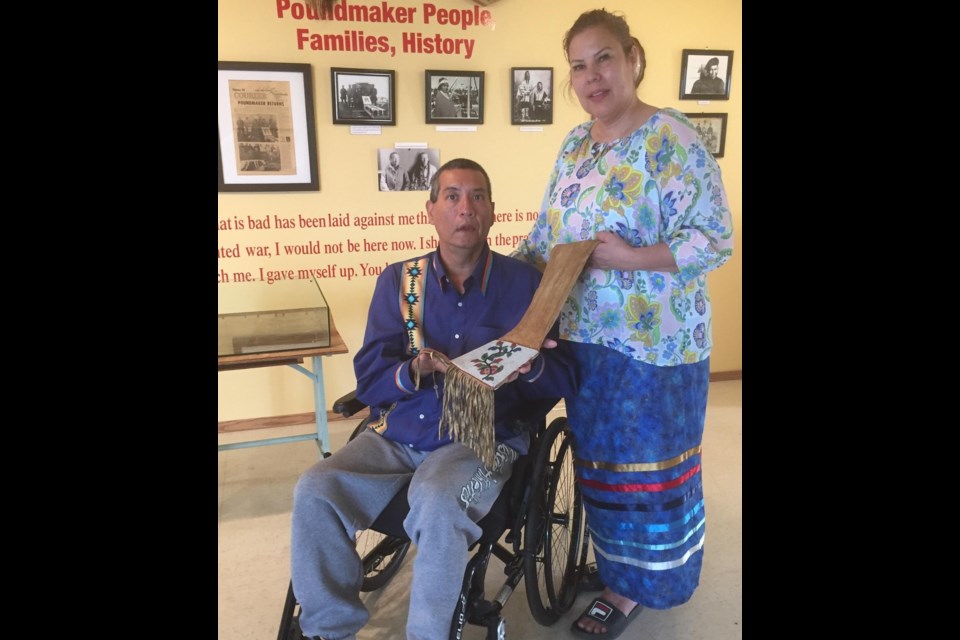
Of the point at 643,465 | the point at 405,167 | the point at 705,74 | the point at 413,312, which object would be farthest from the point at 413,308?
the point at 705,74

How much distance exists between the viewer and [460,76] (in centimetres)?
328

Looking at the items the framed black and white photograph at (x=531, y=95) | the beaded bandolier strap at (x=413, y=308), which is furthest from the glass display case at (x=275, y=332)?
the framed black and white photograph at (x=531, y=95)

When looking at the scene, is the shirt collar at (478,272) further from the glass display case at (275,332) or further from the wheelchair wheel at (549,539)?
the glass display case at (275,332)

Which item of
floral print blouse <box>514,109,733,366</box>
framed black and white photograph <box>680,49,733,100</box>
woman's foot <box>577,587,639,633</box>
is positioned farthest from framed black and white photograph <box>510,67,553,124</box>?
woman's foot <box>577,587,639,633</box>

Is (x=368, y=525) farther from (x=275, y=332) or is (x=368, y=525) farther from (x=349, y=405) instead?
(x=275, y=332)

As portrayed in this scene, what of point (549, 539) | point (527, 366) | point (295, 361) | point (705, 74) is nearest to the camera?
point (527, 366)

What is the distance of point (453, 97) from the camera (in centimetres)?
331

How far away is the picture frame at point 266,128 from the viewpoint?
310cm

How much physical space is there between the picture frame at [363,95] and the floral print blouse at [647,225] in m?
1.82

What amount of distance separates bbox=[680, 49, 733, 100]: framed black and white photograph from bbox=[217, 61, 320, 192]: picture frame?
85.2 inches

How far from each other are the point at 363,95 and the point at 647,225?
2204 mm

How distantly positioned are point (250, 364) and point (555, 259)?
1676 mm

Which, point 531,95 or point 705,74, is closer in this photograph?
point 531,95
